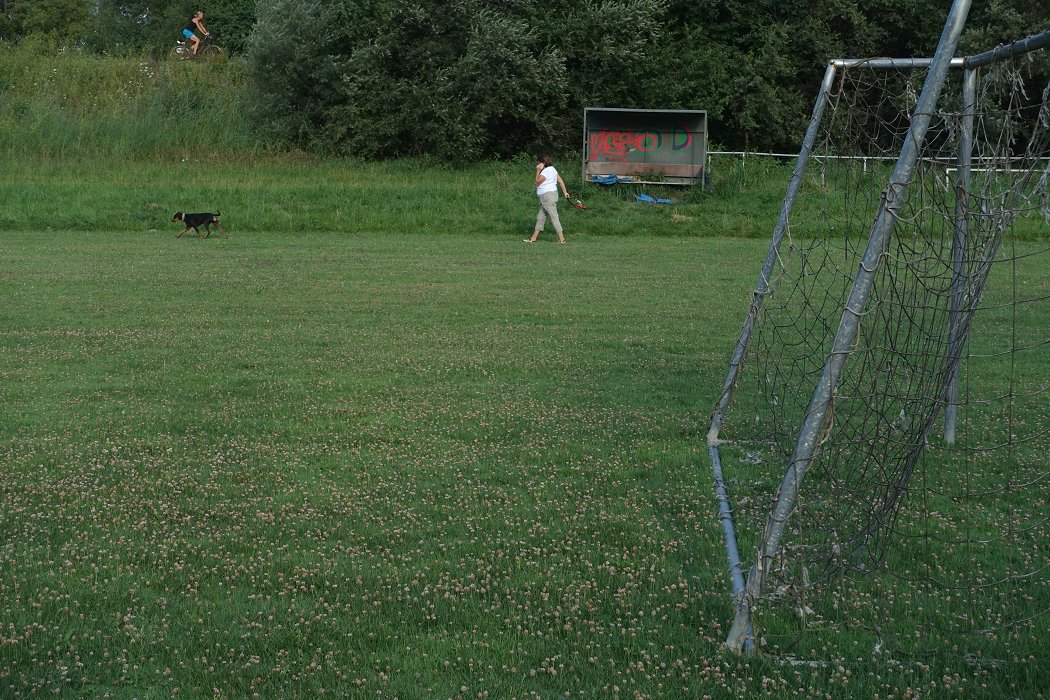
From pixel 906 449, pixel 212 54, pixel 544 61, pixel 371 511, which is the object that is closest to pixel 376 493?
pixel 371 511

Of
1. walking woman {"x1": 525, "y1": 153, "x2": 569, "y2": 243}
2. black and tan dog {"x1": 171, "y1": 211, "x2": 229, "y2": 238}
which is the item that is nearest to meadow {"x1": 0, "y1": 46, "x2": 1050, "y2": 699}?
walking woman {"x1": 525, "y1": 153, "x2": 569, "y2": 243}

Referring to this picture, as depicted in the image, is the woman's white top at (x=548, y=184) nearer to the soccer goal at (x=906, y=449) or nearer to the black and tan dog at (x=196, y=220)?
the black and tan dog at (x=196, y=220)

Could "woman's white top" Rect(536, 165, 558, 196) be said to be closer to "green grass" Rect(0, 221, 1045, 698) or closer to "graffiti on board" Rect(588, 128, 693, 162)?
"graffiti on board" Rect(588, 128, 693, 162)

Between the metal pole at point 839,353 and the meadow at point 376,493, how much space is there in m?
0.25

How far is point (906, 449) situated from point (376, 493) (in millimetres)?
2792

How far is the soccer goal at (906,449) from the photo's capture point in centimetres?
411

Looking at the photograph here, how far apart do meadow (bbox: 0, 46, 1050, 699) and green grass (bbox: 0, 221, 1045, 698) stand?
0.02m

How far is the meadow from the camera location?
3.87 meters

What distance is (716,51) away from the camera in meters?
38.2

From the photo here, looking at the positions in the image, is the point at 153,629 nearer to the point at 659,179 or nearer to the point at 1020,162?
the point at 1020,162

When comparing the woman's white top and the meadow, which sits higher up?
the woman's white top

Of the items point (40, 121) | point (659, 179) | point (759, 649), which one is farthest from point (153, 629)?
point (40, 121)

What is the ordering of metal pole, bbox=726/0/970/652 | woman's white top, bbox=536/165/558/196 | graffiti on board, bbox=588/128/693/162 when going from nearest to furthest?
1. metal pole, bbox=726/0/970/652
2. woman's white top, bbox=536/165/558/196
3. graffiti on board, bbox=588/128/693/162

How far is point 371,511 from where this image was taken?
221 inches
